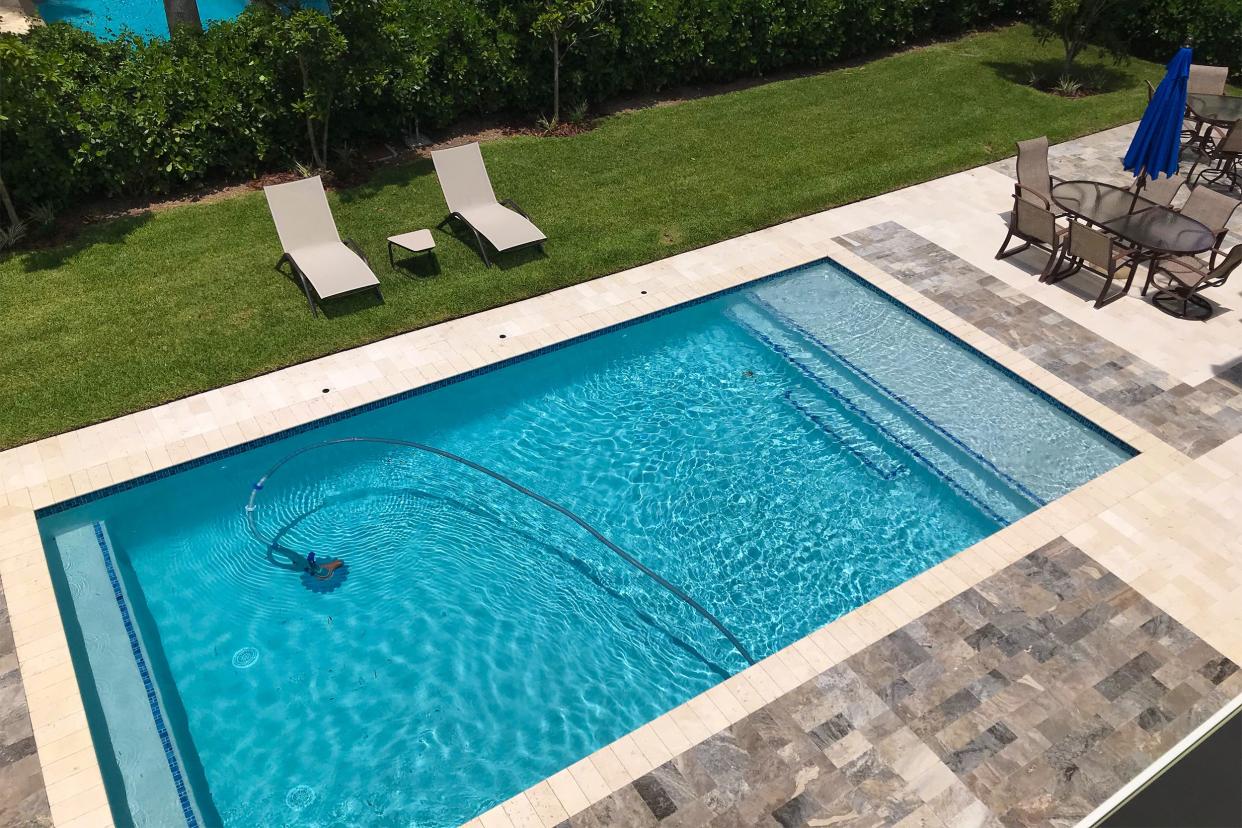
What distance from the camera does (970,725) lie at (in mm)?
7688

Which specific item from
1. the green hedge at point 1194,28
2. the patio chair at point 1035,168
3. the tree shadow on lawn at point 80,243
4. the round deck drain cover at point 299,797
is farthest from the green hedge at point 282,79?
the round deck drain cover at point 299,797

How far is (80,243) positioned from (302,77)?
432 centimetres

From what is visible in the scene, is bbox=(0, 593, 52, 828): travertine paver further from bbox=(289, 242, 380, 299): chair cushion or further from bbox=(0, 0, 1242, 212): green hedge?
bbox=(0, 0, 1242, 212): green hedge

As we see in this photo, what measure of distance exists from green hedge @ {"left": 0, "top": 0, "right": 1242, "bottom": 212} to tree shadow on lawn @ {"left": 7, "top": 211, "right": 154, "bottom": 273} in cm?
63

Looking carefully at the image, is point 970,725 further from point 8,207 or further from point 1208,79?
point 1208,79

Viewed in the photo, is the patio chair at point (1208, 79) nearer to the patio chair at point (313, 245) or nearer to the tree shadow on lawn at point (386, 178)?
the tree shadow on lawn at point (386, 178)

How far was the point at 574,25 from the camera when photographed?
56.2 ft

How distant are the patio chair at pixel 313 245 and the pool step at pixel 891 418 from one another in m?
5.40

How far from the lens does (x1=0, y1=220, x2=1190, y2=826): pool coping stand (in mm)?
7363

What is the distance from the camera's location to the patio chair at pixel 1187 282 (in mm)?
12438

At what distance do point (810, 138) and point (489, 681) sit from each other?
1309 centimetres

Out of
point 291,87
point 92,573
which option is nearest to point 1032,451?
point 92,573

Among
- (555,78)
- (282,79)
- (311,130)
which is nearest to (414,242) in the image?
(311,130)

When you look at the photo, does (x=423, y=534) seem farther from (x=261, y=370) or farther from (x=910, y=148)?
(x=910, y=148)
